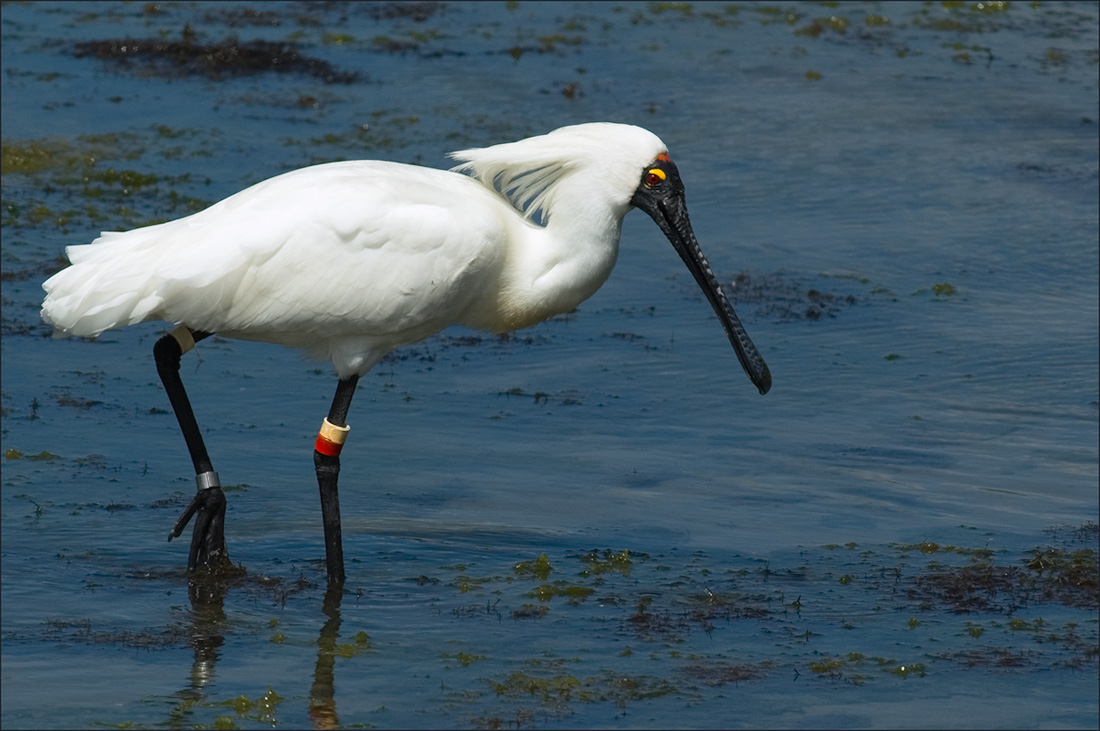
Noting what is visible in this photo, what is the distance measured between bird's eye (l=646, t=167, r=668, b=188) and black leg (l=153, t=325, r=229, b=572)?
1.93 meters

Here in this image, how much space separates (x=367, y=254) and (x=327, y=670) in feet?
5.43

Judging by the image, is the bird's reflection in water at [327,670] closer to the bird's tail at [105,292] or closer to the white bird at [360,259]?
the white bird at [360,259]

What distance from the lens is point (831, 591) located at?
7.14 metres

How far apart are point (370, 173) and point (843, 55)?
11.5m

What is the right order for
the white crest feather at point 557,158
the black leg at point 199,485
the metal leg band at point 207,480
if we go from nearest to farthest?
the white crest feather at point 557,158 < the black leg at point 199,485 < the metal leg band at point 207,480

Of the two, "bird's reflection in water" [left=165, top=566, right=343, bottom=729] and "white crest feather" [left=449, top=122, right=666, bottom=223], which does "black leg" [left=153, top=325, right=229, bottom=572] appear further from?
"white crest feather" [left=449, top=122, right=666, bottom=223]

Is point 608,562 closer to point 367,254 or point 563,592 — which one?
point 563,592

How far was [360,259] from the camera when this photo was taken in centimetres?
686

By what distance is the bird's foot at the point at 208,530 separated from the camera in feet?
23.3

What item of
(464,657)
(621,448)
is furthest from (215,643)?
(621,448)

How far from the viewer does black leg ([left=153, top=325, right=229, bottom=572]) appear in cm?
711

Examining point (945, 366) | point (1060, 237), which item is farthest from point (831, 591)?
point (1060, 237)

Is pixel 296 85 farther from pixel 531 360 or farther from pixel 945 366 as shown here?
pixel 945 366

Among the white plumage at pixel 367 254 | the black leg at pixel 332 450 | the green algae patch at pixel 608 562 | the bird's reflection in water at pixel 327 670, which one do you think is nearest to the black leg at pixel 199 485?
the white plumage at pixel 367 254
